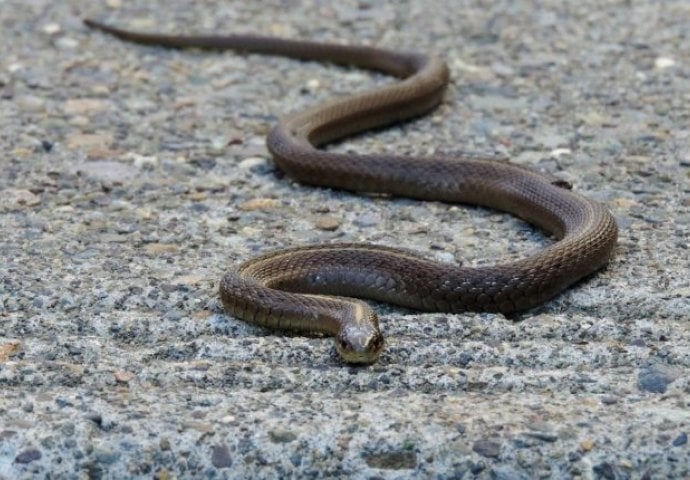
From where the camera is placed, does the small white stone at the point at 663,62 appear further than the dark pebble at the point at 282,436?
Yes

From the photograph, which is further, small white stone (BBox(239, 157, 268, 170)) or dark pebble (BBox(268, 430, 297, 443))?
small white stone (BBox(239, 157, 268, 170))

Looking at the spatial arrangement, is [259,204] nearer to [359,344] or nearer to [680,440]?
[359,344]

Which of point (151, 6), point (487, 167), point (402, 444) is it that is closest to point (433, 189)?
point (487, 167)

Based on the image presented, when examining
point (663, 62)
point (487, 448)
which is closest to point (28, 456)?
point (487, 448)

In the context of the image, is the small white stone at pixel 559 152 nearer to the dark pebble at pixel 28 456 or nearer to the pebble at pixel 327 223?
the pebble at pixel 327 223

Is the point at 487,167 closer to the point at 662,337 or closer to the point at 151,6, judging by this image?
the point at 662,337

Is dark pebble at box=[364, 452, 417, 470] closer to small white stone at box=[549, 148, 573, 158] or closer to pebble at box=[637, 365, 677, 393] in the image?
pebble at box=[637, 365, 677, 393]

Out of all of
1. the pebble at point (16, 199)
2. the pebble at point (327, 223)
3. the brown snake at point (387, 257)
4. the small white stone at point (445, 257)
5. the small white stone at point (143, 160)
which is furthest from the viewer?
the small white stone at point (143, 160)

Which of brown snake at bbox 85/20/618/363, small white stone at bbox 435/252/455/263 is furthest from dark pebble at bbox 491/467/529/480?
small white stone at bbox 435/252/455/263

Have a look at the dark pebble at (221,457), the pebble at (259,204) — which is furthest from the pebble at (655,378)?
the pebble at (259,204)
